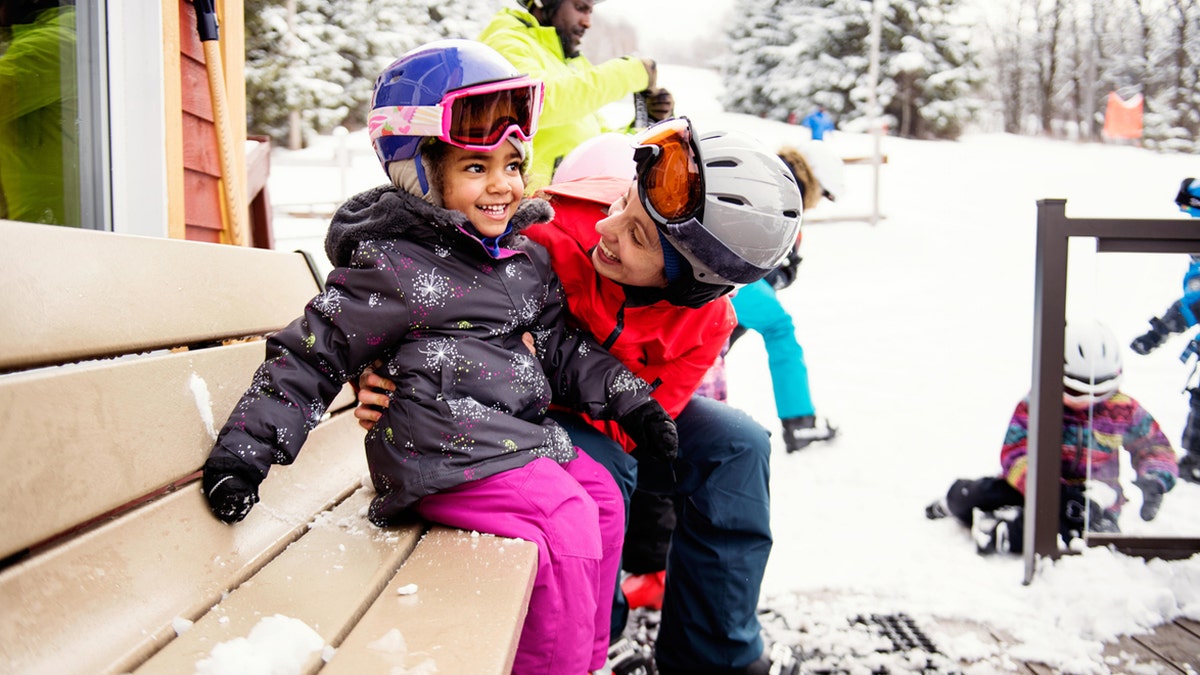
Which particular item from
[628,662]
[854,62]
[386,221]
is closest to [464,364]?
[386,221]

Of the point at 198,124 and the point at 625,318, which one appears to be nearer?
the point at 625,318

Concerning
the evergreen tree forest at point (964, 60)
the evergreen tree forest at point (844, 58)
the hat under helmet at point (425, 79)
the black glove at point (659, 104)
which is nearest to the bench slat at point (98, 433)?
the hat under helmet at point (425, 79)

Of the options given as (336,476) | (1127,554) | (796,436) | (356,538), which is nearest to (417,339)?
(356,538)

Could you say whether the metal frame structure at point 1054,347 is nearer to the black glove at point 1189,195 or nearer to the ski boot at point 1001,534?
the ski boot at point 1001,534

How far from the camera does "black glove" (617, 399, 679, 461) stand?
2125mm

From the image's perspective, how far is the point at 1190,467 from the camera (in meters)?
3.03

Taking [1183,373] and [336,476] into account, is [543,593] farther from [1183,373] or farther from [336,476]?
[1183,373]

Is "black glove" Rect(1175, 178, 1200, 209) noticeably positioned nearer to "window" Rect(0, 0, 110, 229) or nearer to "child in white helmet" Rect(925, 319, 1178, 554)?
"child in white helmet" Rect(925, 319, 1178, 554)

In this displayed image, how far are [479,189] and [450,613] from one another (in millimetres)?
1063

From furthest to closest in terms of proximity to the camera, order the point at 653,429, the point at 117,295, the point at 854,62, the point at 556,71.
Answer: the point at 854,62, the point at 556,71, the point at 653,429, the point at 117,295

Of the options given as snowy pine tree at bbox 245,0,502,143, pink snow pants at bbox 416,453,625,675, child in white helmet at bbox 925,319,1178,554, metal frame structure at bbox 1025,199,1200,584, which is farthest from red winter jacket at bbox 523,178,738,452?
snowy pine tree at bbox 245,0,502,143

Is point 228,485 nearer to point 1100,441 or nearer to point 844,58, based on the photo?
point 1100,441

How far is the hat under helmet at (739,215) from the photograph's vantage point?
198 cm

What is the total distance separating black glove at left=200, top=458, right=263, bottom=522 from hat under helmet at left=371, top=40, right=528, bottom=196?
2.59ft
